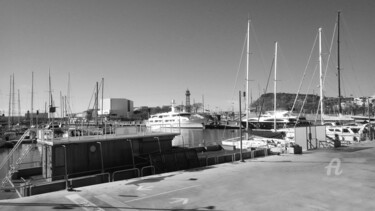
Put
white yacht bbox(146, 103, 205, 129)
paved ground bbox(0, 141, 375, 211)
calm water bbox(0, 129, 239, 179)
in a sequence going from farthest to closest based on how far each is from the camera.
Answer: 1. white yacht bbox(146, 103, 205, 129)
2. calm water bbox(0, 129, 239, 179)
3. paved ground bbox(0, 141, 375, 211)

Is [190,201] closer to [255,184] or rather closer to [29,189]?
[255,184]

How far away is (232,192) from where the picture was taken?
14.0 meters

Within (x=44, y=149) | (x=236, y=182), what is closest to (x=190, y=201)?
(x=236, y=182)

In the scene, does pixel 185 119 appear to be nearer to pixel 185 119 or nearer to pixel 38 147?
pixel 185 119

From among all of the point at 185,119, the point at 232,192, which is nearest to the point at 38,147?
the point at 232,192

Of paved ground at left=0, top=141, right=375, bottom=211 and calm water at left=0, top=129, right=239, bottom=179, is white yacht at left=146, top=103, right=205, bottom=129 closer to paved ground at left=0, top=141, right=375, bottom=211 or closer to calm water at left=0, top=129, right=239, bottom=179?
calm water at left=0, top=129, right=239, bottom=179

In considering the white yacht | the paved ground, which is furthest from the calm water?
the white yacht

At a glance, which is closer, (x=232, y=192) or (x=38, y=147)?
(x=232, y=192)

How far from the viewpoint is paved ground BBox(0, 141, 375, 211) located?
1188 cm

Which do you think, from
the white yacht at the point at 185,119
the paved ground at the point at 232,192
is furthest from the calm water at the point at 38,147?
the white yacht at the point at 185,119

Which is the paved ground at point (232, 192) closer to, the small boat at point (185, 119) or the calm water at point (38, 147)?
the calm water at point (38, 147)

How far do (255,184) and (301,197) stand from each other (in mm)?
3056

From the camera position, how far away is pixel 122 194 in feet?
45.4

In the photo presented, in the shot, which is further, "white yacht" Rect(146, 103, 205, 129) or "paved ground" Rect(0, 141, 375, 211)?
"white yacht" Rect(146, 103, 205, 129)
